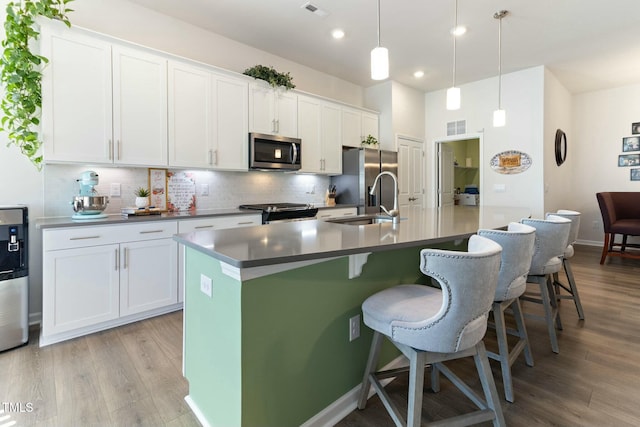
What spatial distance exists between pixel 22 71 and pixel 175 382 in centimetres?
252

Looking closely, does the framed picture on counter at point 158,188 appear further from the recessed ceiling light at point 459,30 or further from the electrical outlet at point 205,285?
the recessed ceiling light at point 459,30

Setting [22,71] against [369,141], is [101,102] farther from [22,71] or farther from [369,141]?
[369,141]

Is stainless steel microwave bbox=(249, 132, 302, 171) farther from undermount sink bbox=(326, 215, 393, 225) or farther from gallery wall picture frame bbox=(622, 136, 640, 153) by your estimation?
gallery wall picture frame bbox=(622, 136, 640, 153)

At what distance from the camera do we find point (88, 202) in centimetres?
265

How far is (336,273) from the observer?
1.59 meters

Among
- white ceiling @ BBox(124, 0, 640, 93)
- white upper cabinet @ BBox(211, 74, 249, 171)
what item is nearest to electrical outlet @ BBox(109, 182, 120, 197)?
white upper cabinet @ BBox(211, 74, 249, 171)

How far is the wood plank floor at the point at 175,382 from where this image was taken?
5.30 ft

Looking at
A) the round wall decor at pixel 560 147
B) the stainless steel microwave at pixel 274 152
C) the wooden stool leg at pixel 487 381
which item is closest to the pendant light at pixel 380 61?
the wooden stool leg at pixel 487 381

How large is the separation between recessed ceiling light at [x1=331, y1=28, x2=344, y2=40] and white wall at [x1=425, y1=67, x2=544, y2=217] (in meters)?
2.90

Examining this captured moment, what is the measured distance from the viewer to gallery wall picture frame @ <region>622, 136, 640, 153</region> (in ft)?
18.5

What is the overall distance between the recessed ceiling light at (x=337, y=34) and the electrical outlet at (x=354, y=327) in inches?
131

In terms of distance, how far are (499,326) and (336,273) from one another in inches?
39.0

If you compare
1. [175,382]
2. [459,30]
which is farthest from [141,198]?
[459,30]

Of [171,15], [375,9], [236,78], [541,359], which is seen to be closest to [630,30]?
[375,9]
